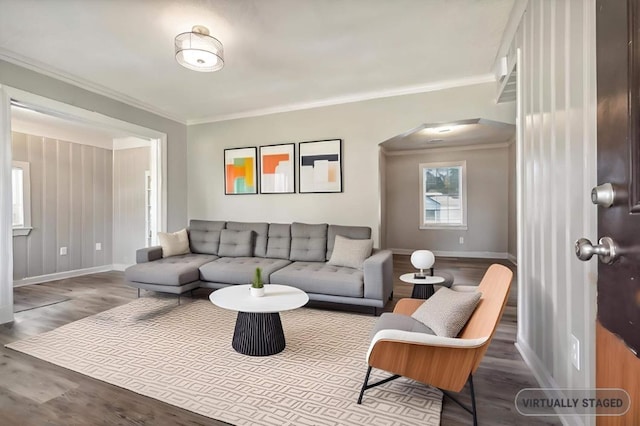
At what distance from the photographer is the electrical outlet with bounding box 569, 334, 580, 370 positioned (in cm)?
142

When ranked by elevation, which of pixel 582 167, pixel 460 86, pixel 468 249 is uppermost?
pixel 460 86

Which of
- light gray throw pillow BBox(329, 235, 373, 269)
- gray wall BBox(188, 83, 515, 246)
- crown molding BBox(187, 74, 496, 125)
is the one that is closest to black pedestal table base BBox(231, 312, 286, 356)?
light gray throw pillow BBox(329, 235, 373, 269)

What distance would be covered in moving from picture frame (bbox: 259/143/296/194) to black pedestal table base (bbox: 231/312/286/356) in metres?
2.52

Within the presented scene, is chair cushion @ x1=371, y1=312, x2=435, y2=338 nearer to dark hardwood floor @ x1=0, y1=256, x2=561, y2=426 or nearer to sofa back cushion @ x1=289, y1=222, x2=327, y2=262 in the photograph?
dark hardwood floor @ x1=0, y1=256, x2=561, y2=426

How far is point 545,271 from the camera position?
6.10 feet

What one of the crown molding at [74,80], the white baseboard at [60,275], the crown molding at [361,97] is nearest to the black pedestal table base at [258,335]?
the crown molding at [361,97]

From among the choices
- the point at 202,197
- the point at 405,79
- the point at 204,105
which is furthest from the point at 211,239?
the point at 405,79

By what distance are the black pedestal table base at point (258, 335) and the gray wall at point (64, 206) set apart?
425 centimetres

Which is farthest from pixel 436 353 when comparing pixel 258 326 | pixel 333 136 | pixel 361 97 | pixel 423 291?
pixel 361 97

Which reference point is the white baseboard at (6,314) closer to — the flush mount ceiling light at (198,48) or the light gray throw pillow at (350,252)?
the flush mount ceiling light at (198,48)

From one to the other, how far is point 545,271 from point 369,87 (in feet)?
9.70

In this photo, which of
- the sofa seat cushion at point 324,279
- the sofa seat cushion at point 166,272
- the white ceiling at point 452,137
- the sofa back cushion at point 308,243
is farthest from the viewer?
the white ceiling at point 452,137

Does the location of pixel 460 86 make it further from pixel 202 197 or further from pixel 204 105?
pixel 202 197

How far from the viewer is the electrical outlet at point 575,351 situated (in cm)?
142
